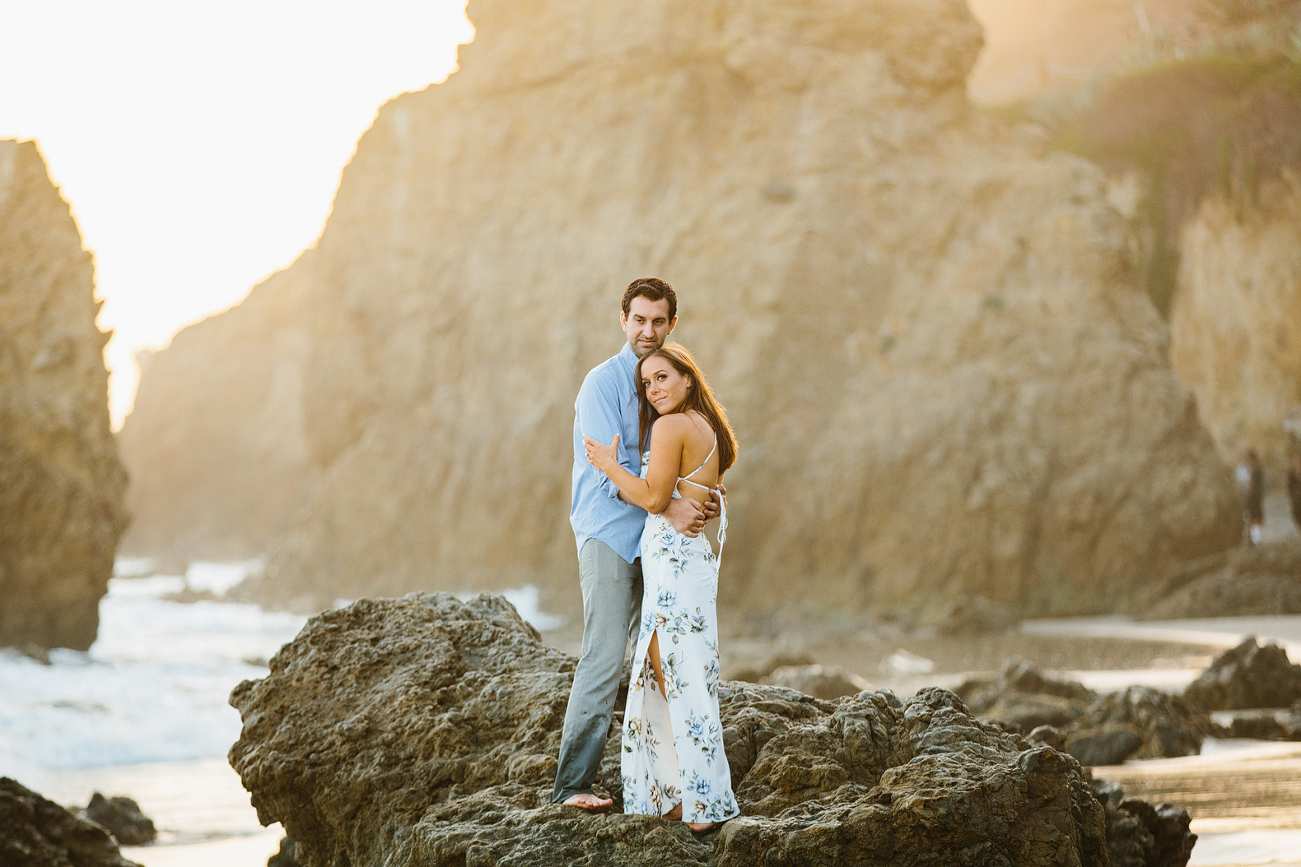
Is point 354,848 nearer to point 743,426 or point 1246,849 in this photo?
point 1246,849

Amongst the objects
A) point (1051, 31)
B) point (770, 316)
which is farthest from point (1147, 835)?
point (1051, 31)

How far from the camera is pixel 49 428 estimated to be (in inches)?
611

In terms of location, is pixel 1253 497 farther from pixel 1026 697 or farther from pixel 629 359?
pixel 629 359

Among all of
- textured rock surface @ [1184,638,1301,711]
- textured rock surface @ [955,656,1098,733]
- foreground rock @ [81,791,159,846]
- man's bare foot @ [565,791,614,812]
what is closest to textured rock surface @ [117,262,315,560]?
textured rock surface @ [955,656,1098,733]

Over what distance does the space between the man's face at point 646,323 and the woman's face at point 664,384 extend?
0.55 feet

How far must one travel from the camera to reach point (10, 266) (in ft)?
52.7

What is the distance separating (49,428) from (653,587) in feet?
47.1

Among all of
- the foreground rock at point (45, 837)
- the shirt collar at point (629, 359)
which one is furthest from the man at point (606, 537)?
the foreground rock at point (45, 837)

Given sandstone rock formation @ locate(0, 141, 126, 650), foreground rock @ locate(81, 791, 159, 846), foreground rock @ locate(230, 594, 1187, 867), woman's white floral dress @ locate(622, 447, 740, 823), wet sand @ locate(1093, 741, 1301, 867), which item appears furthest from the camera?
sandstone rock formation @ locate(0, 141, 126, 650)

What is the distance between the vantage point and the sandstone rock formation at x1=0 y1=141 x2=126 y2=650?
50.3 feet

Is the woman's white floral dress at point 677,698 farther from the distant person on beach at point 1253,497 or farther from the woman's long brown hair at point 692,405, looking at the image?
the distant person on beach at point 1253,497

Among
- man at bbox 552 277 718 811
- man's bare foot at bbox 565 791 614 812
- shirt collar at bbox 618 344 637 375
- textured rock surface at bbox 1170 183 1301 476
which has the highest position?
textured rock surface at bbox 1170 183 1301 476

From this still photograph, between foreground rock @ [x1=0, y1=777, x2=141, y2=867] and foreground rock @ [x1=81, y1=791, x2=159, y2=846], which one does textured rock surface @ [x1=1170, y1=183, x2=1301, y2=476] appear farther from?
foreground rock @ [x1=0, y1=777, x2=141, y2=867]

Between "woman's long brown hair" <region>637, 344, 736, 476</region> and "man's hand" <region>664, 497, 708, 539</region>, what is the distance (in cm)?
19
